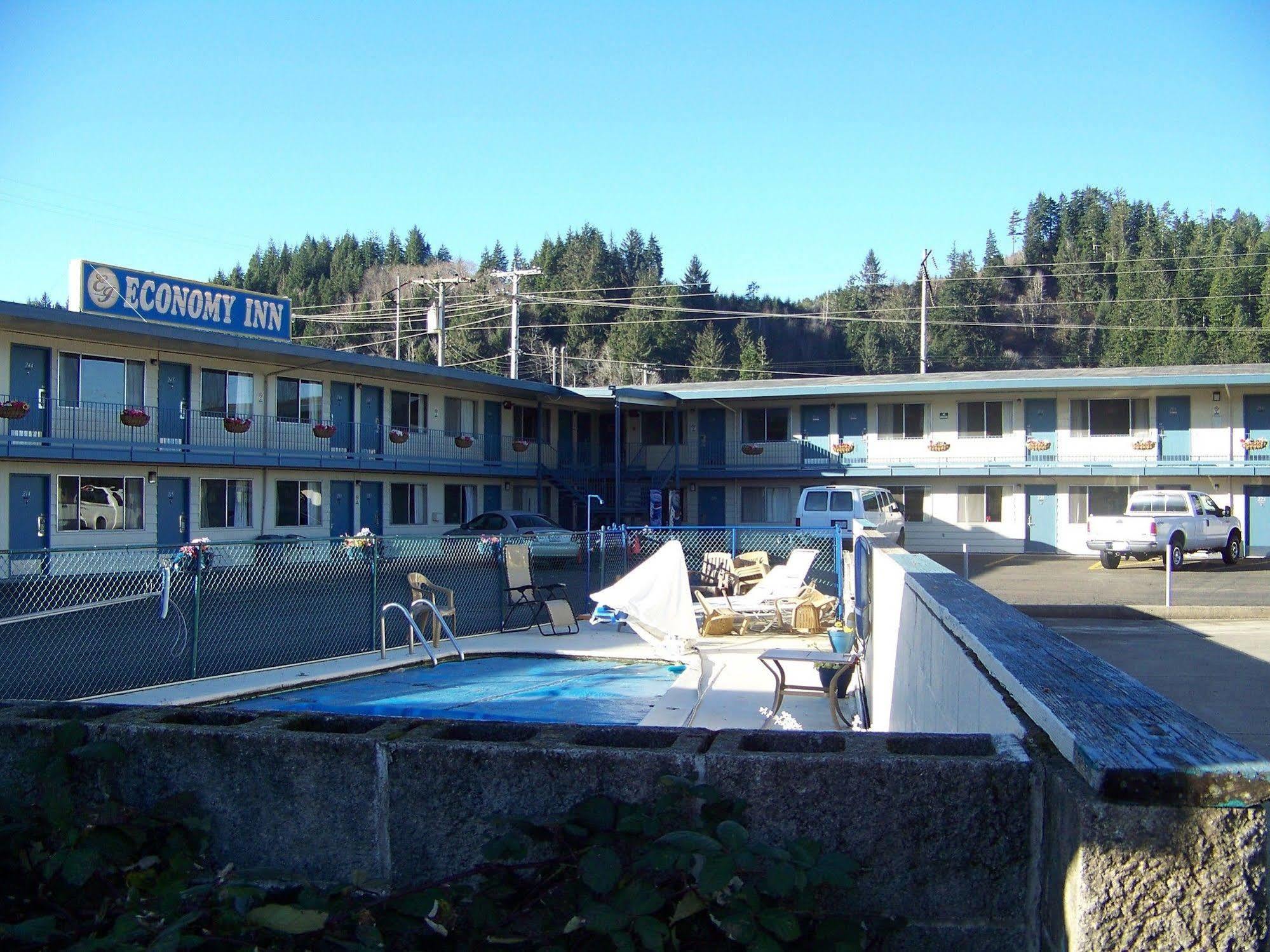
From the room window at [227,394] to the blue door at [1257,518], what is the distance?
29.0 meters

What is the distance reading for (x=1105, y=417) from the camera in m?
33.2

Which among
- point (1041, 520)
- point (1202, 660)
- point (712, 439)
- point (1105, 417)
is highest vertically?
point (1105, 417)

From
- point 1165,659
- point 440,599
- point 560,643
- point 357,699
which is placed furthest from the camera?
point 440,599

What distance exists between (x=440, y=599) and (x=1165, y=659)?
33.0 ft

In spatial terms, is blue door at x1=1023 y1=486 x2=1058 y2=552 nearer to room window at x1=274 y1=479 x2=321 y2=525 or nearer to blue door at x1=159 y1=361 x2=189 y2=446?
room window at x1=274 y1=479 x2=321 y2=525

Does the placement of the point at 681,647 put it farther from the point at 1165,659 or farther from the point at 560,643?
the point at 1165,659

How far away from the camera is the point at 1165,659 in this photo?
41.8 feet

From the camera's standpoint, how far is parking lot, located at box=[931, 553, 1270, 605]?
19531 millimetres

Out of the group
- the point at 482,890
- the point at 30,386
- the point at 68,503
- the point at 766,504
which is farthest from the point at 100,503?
the point at 482,890

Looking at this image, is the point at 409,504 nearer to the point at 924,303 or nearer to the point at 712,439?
the point at 712,439

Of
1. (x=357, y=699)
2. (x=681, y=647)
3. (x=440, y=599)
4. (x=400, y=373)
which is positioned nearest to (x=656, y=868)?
(x=357, y=699)

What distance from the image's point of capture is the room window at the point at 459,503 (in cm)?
3266

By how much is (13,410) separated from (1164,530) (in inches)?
1023

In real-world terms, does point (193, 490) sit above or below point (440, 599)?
above
